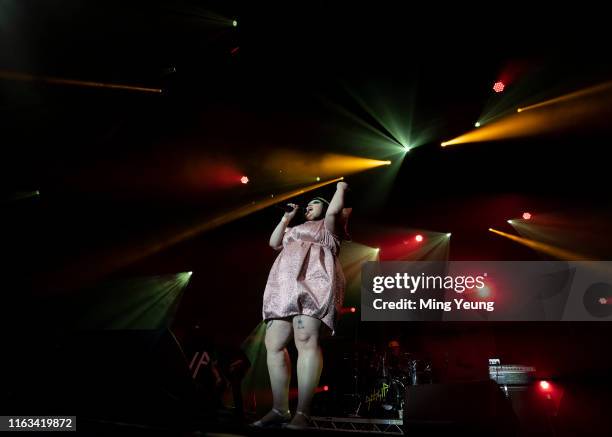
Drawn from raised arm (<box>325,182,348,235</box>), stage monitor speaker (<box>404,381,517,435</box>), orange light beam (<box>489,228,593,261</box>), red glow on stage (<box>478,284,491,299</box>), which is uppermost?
orange light beam (<box>489,228,593,261</box>)

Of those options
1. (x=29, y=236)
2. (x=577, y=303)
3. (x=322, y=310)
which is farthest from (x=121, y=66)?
(x=577, y=303)

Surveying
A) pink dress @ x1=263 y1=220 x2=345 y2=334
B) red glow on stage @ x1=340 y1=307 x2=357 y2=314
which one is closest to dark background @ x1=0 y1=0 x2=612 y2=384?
pink dress @ x1=263 y1=220 x2=345 y2=334

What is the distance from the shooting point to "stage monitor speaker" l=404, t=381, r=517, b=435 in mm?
2148

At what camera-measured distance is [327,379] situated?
23.5 feet

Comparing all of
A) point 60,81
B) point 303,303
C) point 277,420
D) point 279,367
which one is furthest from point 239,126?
point 277,420

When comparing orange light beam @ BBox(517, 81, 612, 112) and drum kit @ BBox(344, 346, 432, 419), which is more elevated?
orange light beam @ BBox(517, 81, 612, 112)

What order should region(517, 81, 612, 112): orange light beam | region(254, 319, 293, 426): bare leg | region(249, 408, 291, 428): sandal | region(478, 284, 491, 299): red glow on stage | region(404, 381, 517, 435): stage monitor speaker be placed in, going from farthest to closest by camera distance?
region(478, 284, 491, 299): red glow on stage
region(517, 81, 612, 112): orange light beam
region(254, 319, 293, 426): bare leg
region(249, 408, 291, 428): sandal
region(404, 381, 517, 435): stage monitor speaker

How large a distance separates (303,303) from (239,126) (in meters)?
3.78

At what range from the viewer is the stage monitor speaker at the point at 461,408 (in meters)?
2.15

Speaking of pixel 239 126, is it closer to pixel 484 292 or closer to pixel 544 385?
pixel 484 292

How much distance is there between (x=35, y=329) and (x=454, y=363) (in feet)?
26.7

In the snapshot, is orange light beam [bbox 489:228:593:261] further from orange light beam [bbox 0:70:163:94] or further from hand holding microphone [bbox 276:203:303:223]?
orange light beam [bbox 0:70:163:94]

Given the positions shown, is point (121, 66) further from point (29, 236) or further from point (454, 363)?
point (454, 363)

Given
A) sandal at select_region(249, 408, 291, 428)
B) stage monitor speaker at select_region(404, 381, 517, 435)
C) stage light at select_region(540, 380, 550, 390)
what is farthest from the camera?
stage light at select_region(540, 380, 550, 390)
